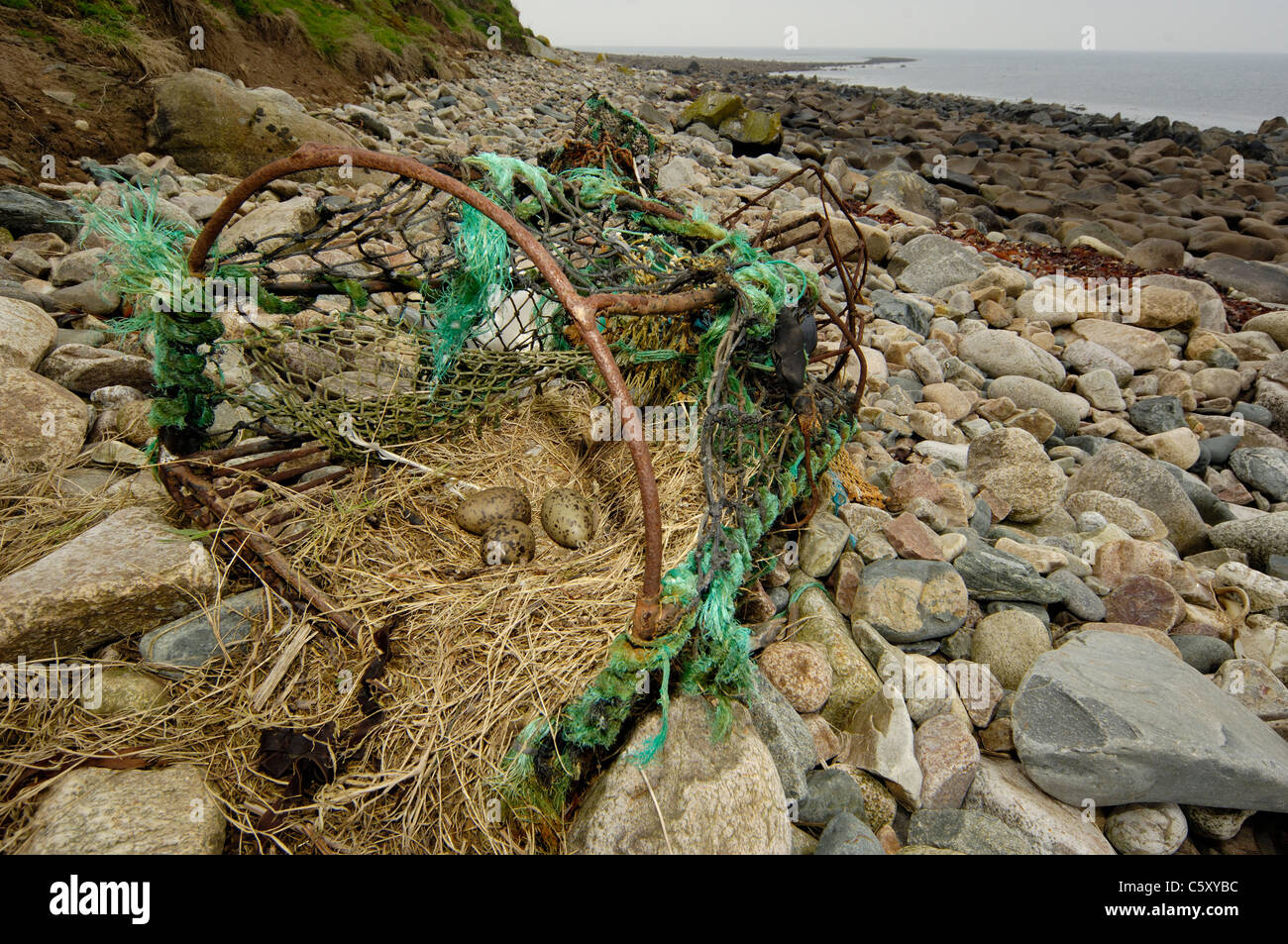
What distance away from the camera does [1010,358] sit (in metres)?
5.63

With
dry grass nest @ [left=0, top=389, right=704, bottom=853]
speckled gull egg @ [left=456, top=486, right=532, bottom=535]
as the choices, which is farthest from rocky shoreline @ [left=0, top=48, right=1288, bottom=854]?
speckled gull egg @ [left=456, top=486, right=532, bottom=535]

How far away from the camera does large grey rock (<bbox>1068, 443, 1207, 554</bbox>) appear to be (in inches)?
159

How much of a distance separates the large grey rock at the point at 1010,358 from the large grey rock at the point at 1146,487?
134 cm

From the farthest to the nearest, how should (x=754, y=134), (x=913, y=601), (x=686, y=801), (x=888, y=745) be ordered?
(x=754, y=134), (x=913, y=601), (x=888, y=745), (x=686, y=801)

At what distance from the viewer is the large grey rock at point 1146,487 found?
4.04 m

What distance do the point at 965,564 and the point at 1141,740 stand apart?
1.14 m

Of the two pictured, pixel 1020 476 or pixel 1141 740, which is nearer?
pixel 1141 740

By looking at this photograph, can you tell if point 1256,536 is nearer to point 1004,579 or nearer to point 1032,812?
point 1004,579

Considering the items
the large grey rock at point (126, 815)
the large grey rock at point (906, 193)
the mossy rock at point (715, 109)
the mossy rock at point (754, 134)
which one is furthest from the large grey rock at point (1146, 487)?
the mossy rock at point (715, 109)

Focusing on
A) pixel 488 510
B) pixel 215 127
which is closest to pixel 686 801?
pixel 488 510

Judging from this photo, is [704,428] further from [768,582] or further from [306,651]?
[306,651]

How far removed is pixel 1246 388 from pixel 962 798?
18.4 feet

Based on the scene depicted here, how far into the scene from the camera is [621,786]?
80.0 inches

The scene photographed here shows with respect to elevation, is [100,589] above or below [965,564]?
above
